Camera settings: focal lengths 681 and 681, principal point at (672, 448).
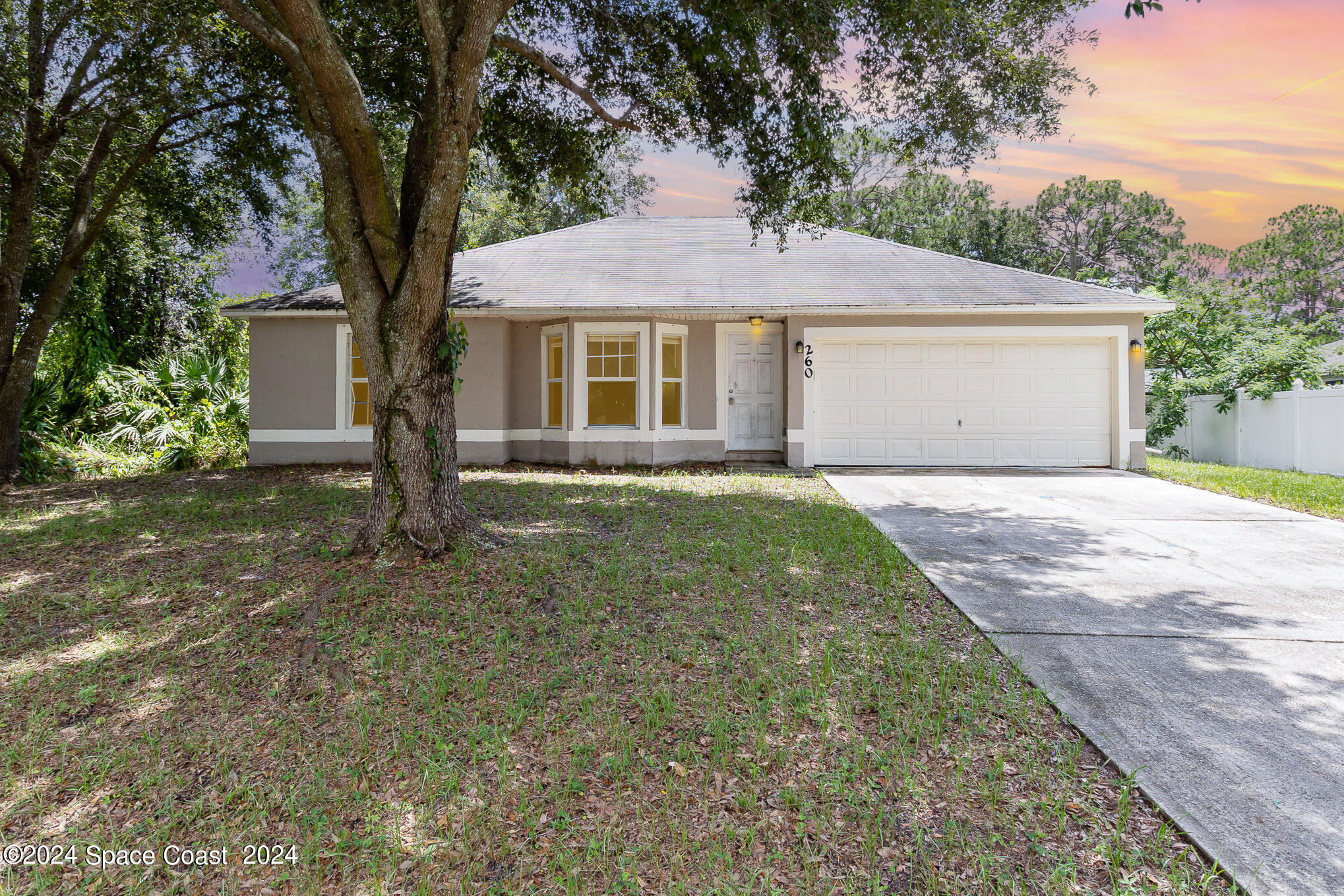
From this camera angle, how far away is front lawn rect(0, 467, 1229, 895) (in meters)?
2.25

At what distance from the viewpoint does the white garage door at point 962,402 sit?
38.7 feet

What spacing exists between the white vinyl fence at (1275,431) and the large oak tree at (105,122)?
52.3ft

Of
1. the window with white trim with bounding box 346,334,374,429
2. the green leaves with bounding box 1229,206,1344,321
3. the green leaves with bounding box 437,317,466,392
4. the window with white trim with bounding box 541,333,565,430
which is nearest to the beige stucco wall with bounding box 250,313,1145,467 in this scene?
the window with white trim with bounding box 346,334,374,429

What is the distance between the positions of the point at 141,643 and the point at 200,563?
166cm

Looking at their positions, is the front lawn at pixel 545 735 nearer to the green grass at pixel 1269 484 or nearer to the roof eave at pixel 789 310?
the green grass at pixel 1269 484

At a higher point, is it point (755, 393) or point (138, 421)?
point (755, 393)

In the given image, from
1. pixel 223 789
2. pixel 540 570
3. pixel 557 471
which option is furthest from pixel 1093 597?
pixel 557 471

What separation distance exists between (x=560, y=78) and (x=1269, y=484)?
10.9 m

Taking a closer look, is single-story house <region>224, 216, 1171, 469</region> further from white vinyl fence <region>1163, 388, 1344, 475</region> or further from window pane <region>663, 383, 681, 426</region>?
white vinyl fence <region>1163, 388, 1344, 475</region>

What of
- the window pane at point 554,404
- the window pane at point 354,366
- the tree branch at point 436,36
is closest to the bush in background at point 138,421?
the window pane at point 354,366

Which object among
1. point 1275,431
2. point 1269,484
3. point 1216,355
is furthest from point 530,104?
point 1216,355

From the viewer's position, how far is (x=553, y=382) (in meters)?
12.2

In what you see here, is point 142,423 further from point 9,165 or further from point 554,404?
point 554,404

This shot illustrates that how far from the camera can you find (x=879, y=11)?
6.77 meters
